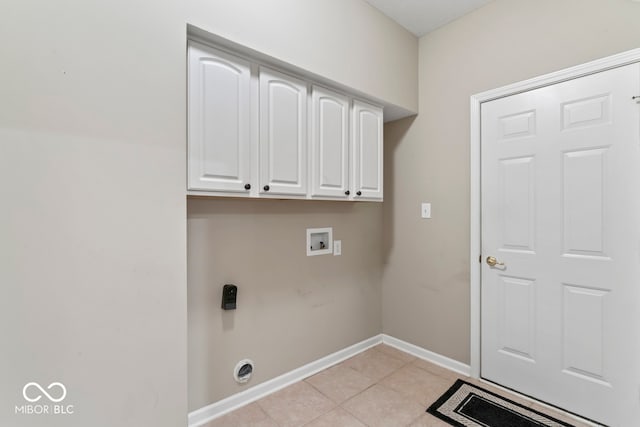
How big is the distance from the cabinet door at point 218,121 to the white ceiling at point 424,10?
1.31 metres

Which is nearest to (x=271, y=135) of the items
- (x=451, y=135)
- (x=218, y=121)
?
(x=218, y=121)

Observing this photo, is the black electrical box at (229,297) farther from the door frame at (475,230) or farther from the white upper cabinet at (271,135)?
the door frame at (475,230)

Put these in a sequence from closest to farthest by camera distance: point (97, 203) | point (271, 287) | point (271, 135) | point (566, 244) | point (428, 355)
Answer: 1. point (97, 203)
2. point (271, 135)
3. point (566, 244)
4. point (271, 287)
5. point (428, 355)

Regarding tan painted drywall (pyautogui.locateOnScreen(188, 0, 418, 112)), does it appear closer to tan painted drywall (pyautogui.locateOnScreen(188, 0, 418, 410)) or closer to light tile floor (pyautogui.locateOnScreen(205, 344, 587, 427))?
tan painted drywall (pyautogui.locateOnScreen(188, 0, 418, 410))

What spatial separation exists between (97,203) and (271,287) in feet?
3.91

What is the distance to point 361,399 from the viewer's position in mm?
1940

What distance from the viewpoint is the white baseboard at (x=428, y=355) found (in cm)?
227

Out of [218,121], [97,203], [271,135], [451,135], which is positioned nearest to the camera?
[97,203]

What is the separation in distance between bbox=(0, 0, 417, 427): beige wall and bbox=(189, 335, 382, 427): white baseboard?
510 millimetres

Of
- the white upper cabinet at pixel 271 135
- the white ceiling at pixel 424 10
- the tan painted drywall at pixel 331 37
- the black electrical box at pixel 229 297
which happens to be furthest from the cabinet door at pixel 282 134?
the white ceiling at pixel 424 10

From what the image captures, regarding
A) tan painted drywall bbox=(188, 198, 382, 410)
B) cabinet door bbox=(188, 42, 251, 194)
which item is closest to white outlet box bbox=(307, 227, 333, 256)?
tan painted drywall bbox=(188, 198, 382, 410)

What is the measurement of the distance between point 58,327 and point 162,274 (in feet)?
1.24

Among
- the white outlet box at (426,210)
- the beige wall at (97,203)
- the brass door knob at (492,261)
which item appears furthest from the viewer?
the white outlet box at (426,210)

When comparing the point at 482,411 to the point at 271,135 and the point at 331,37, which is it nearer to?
the point at 271,135
